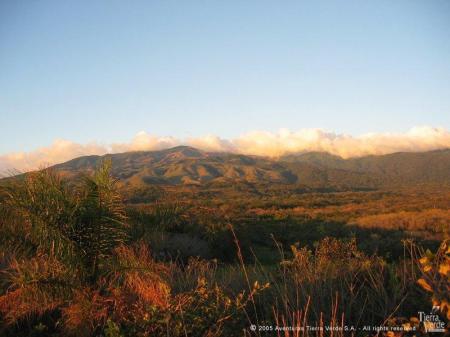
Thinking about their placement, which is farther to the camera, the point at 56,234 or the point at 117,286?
the point at 117,286

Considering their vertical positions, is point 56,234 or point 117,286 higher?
point 56,234

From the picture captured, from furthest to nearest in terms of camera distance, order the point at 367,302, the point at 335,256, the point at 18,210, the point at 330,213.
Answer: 1. the point at 330,213
2. the point at 335,256
3. the point at 18,210
4. the point at 367,302

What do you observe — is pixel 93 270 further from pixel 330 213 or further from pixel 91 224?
pixel 330 213

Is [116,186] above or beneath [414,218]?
above

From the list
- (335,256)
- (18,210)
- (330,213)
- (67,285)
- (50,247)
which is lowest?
(330,213)

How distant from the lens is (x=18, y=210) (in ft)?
16.9

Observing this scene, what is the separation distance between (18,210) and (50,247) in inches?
24.6

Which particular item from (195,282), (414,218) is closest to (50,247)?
(195,282)

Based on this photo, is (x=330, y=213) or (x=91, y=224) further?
(x=330, y=213)

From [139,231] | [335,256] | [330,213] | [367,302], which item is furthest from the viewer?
[330,213]

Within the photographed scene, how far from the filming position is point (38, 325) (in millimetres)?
5367

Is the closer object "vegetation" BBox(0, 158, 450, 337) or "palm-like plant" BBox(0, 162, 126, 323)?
"vegetation" BBox(0, 158, 450, 337)

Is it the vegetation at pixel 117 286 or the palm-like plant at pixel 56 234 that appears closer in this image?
the vegetation at pixel 117 286

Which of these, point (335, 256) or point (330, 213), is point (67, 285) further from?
point (330, 213)
